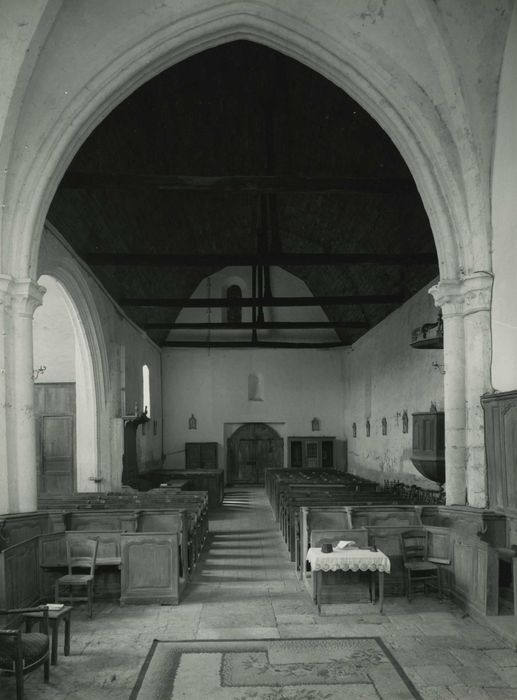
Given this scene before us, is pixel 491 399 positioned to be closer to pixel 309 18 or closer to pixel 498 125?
pixel 498 125

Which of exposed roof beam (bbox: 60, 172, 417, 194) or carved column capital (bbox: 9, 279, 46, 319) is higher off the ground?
exposed roof beam (bbox: 60, 172, 417, 194)

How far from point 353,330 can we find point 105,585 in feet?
53.5

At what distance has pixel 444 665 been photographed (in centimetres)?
575

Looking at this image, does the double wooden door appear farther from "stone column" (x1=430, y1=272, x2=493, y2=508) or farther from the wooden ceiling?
"stone column" (x1=430, y1=272, x2=493, y2=508)

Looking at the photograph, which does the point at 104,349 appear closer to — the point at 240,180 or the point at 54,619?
the point at 240,180

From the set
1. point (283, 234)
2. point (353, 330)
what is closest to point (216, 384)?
point (353, 330)

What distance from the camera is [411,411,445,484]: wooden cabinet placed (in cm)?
1052

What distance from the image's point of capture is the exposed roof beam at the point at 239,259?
1370 centimetres

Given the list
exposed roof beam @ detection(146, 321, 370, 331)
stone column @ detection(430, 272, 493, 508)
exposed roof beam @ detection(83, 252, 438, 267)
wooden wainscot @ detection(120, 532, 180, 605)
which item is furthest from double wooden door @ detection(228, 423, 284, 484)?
wooden wainscot @ detection(120, 532, 180, 605)

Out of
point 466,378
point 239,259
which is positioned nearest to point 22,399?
point 466,378

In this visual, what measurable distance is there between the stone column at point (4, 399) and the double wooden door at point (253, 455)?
17713 millimetres

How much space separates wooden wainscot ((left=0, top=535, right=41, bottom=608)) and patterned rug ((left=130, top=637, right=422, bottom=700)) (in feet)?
5.57

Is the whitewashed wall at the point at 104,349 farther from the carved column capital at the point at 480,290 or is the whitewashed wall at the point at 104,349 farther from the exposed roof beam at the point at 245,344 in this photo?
the carved column capital at the point at 480,290

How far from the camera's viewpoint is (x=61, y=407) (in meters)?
15.3
